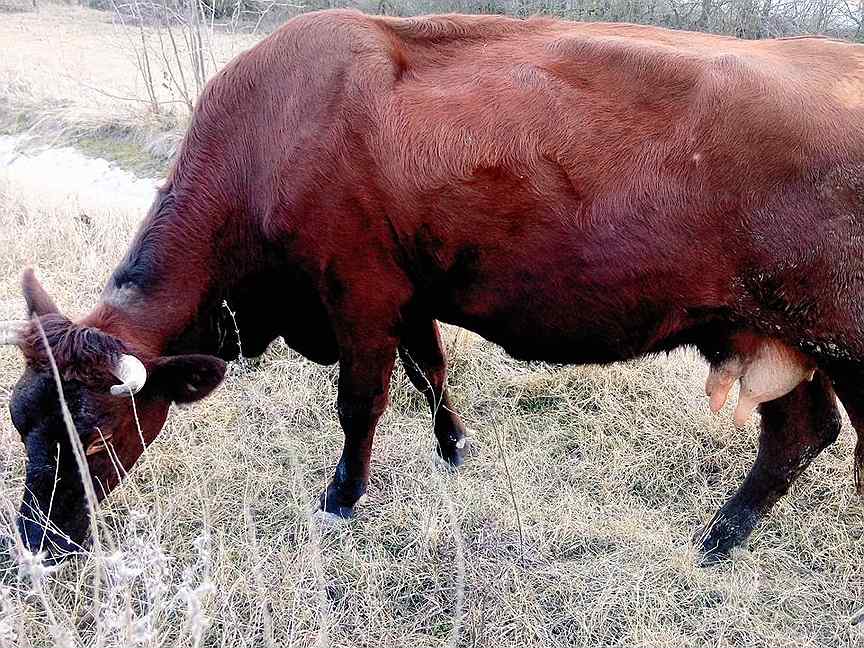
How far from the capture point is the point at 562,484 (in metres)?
3.73

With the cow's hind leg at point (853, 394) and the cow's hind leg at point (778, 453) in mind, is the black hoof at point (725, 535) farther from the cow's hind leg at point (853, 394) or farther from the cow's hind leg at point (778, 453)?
the cow's hind leg at point (853, 394)

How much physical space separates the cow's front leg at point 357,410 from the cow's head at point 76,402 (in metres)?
0.67

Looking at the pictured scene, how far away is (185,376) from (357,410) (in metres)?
0.88

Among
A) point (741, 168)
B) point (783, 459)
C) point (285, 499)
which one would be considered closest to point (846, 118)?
point (741, 168)

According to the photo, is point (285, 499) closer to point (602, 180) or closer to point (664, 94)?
point (602, 180)

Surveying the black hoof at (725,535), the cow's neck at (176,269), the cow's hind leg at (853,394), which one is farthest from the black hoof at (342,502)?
the cow's hind leg at (853,394)

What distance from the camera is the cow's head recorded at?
2.69m

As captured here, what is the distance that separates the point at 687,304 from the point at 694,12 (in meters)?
11.5

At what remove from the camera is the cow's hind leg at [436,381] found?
12.6 ft

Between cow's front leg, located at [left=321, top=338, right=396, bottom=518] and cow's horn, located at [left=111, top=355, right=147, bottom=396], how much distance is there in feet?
3.02

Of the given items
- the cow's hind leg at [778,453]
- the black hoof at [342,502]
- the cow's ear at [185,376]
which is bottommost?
the black hoof at [342,502]

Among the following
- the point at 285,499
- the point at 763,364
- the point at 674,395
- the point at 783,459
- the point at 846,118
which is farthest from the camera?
the point at 674,395

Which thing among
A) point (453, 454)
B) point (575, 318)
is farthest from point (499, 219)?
point (453, 454)

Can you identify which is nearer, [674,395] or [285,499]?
[285,499]
